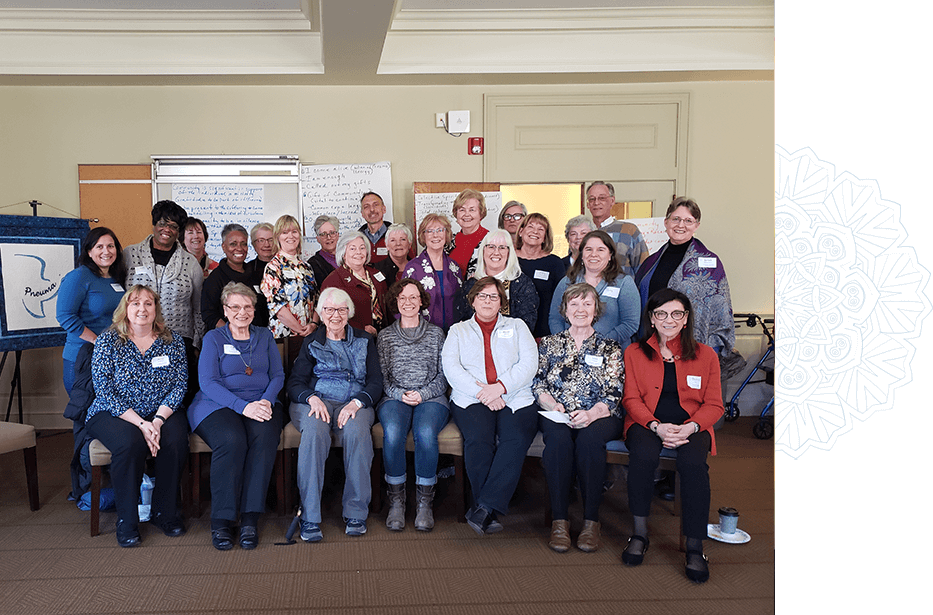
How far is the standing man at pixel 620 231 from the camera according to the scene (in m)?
3.61

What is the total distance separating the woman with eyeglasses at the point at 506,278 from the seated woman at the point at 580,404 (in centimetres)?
30

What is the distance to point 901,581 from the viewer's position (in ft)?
2.34

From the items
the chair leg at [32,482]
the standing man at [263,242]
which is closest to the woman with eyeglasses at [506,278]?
the standing man at [263,242]

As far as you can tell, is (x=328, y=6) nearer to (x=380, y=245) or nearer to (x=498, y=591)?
(x=380, y=245)

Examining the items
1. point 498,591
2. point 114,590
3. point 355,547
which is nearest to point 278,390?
point 355,547

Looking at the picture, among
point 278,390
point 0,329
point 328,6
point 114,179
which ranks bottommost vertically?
point 278,390

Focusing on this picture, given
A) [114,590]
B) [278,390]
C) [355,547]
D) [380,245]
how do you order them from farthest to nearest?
[380,245] < [278,390] < [355,547] < [114,590]

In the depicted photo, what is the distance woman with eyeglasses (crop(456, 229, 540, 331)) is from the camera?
305cm

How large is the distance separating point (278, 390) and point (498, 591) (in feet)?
4.51

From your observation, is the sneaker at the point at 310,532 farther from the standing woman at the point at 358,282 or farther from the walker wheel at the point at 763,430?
the walker wheel at the point at 763,430

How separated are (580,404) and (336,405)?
1.15 meters

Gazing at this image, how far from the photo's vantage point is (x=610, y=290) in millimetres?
2967

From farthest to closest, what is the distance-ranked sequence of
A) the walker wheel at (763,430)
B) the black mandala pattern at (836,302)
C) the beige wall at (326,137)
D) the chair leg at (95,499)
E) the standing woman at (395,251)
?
1. the beige wall at (326,137)
2. the walker wheel at (763,430)
3. the standing woman at (395,251)
4. the chair leg at (95,499)
5. the black mandala pattern at (836,302)

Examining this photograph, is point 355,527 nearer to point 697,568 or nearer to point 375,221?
point 697,568
